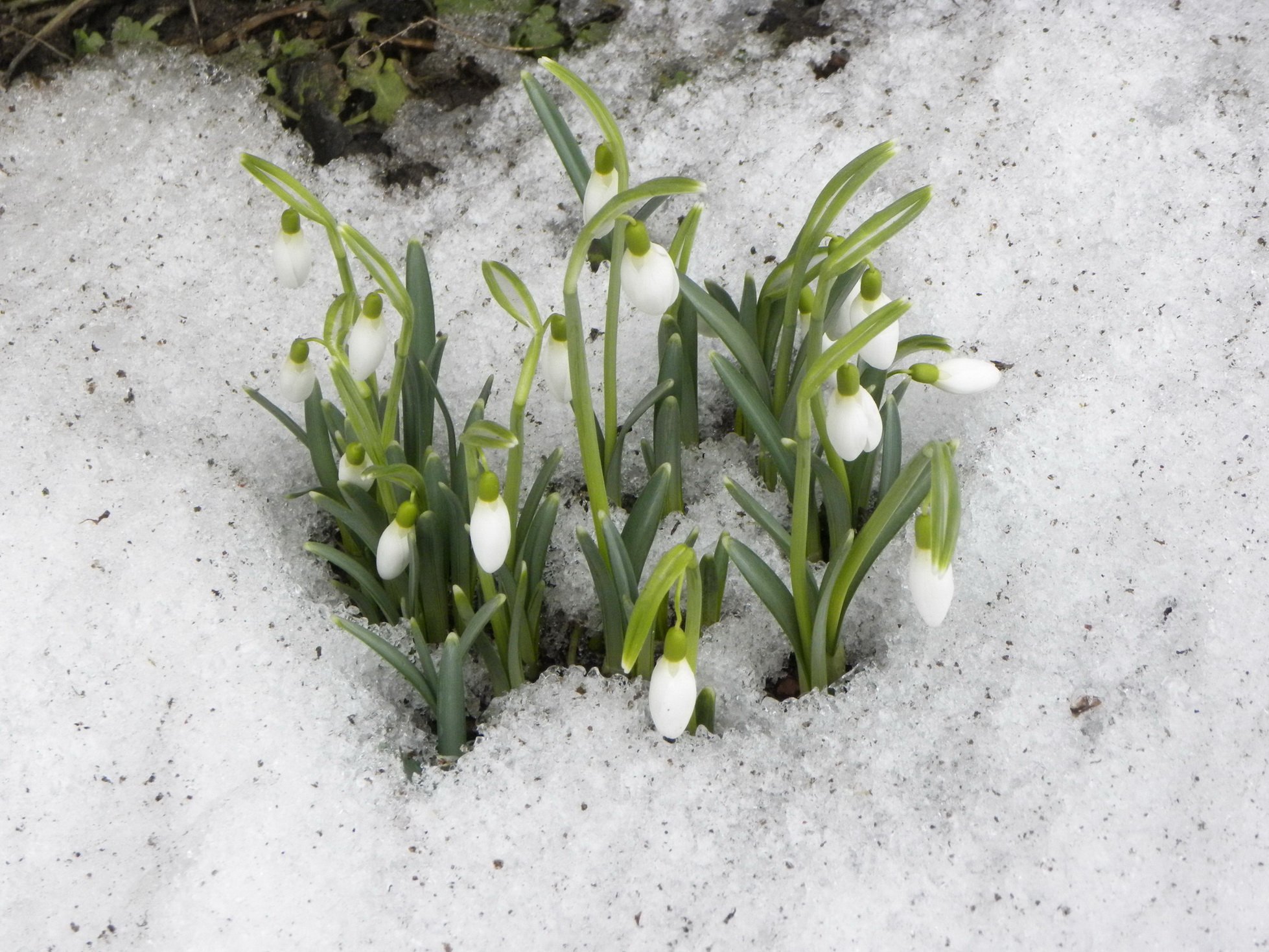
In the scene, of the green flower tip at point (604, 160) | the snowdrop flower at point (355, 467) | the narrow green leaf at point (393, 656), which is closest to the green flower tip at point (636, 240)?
the green flower tip at point (604, 160)

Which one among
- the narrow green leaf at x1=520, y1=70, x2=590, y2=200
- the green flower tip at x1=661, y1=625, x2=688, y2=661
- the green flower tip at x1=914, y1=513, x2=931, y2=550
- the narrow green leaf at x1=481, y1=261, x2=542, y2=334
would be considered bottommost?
the green flower tip at x1=661, y1=625, x2=688, y2=661

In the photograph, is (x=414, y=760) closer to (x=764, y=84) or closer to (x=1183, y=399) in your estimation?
(x=1183, y=399)

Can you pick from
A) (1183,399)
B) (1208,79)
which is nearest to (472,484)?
(1183,399)

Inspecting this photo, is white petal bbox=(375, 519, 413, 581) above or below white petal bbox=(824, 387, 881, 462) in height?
below

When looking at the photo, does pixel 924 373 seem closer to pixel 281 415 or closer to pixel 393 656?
pixel 393 656

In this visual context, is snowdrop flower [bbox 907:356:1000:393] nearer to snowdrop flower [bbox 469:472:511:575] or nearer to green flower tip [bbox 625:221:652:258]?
green flower tip [bbox 625:221:652:258]

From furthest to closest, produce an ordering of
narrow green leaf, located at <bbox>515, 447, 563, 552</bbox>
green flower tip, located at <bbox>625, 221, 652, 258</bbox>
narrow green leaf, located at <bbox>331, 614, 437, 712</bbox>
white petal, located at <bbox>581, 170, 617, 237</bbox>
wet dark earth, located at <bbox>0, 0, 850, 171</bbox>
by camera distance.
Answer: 1. wet dark earth, located at <bbox>0, 0, 850, 171</bbox>
2. narrow green leaf, located at <bbox>515, 447, 563, 552</bbox>
3. narrow green leaf, located at <bbox>331, 614, 437, 712</bbox>
4. white petal, located at <bbox>581, 170, 617, 237</bbox>
5. green flower tip, located at <bbox>625, 221, 652, 258</bbox>

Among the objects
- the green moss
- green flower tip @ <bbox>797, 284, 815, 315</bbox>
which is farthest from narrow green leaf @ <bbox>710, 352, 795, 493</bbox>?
the green moss

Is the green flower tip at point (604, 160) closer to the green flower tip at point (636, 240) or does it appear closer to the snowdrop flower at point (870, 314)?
the green flower tip at point (636, 240)
